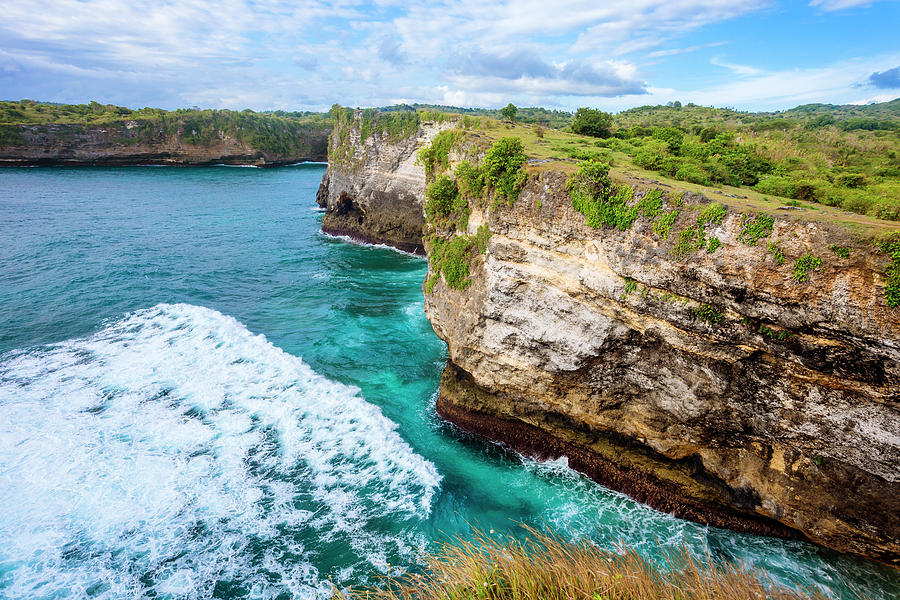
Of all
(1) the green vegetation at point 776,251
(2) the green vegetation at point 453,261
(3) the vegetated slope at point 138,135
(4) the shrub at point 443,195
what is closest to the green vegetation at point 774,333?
(1) the green vegetation at point 776,251

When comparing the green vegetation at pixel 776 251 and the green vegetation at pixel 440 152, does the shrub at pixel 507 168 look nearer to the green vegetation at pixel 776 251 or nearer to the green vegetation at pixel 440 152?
the green vegetation at pixel 440 152

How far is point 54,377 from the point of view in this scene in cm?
1866

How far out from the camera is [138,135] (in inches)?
3078

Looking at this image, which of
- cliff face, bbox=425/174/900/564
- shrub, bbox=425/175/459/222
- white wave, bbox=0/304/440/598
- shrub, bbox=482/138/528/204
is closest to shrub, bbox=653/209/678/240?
cliff face, bbox=425/174/900/564

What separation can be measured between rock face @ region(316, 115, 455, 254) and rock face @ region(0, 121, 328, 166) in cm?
5742

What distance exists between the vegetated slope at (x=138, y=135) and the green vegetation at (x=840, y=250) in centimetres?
9813

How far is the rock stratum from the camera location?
9.19 m

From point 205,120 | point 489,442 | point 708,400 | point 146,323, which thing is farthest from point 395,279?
point 205,120

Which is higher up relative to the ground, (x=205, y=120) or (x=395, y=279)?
(x=205, y=120)

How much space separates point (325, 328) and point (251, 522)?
1279 centimetres

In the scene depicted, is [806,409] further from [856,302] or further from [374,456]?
[374,456]

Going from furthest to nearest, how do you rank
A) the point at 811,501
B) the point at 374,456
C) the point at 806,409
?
the point at 374,456 → the point at 811,501 → the point at 806,409

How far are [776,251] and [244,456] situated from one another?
17242 mm

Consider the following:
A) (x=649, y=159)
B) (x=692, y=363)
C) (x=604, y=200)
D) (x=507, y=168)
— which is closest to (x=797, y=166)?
(x=649, y=159)
